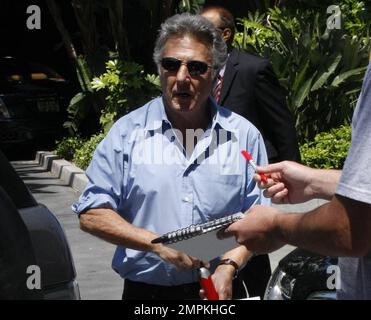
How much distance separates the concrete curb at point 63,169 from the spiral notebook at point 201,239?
31.4 ft

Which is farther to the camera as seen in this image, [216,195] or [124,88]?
[124,88]

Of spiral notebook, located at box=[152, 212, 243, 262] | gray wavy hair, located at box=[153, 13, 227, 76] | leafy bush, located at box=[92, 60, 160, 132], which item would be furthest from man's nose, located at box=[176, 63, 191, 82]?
leafy bush, located at box=[92, 60, 160, 132]

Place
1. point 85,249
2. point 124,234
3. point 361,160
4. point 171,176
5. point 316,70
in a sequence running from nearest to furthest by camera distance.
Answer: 1. point 361,160
2. point 124,234
3. point 171,176
4. point 85,249
5. point 316,70

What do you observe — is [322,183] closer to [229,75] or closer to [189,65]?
[189,65]

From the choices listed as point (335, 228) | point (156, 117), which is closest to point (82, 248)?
point (156, 117)

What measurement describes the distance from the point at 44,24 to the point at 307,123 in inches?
408

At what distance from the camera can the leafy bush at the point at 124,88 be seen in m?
14.4

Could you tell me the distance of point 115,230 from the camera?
402 centimetres

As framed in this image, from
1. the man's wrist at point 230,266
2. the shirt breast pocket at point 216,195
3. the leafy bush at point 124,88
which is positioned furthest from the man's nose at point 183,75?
the leafy bush at point 124,88

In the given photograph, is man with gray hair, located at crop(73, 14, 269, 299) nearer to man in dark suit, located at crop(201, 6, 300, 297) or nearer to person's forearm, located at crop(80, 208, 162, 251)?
person's forearm, located at crop(80, 208, 162, 251)

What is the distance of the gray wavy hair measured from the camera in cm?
422

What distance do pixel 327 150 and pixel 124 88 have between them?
419cm
